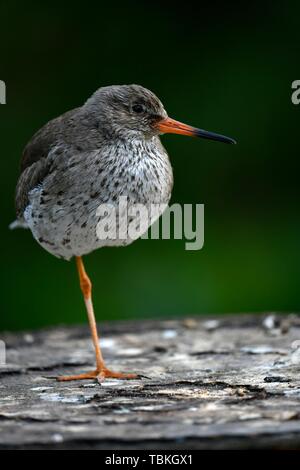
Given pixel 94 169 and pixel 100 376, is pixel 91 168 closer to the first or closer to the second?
pixel 94 169

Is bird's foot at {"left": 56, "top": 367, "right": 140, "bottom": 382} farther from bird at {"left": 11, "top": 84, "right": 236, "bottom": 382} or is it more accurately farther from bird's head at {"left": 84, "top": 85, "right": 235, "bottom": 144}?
bird's head at {"left": 84, "top": 85, "right": 235, "bottom": 144}

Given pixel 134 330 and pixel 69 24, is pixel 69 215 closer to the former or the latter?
pixel 134 330

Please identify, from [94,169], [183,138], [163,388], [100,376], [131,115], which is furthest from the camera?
[183,138]

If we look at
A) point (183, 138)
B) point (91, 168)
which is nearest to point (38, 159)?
point (91, 168)

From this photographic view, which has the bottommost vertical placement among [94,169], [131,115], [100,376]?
[100,376]

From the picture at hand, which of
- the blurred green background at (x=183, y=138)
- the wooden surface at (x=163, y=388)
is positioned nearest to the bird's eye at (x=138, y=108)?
the wooden surface at (x=163, y=388)

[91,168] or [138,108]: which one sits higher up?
[138,108]

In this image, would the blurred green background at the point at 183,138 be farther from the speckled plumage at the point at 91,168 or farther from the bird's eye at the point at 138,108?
the bird's eye at the point at 138,108

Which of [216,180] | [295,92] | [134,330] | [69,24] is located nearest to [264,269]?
[216,180]
